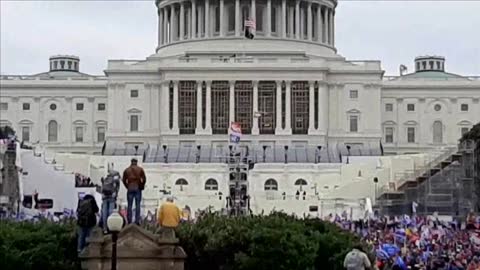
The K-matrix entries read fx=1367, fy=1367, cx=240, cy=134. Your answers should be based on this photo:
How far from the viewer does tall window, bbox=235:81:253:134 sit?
126 meters

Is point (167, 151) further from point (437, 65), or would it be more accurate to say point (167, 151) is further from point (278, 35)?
point (437, 65)

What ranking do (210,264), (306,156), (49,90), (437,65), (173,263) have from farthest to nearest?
1. (437,65)
2. (49,90)
3. (306,156)
4. (210,264)
5. (173,263)

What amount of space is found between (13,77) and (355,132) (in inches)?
1427

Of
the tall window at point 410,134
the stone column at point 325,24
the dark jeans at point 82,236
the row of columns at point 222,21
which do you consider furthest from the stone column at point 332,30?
the dark jeans at point 82,236

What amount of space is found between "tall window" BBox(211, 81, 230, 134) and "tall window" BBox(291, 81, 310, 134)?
20.4 ft

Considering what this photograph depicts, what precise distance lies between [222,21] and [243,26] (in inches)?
111

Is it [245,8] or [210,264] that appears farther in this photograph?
[245,8]

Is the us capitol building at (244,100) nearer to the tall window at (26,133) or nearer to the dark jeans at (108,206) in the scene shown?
the tall window at (26,133)

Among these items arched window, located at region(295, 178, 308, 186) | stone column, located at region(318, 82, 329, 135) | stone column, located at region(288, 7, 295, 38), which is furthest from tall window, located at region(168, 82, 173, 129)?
arched window, located at region(295, 178, 308, 186)

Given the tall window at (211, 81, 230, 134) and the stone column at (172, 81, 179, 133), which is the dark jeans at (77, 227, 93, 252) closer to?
the tall window at (211, 81, 230, 134)

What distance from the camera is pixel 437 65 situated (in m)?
174

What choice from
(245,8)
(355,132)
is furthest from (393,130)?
(245,8)

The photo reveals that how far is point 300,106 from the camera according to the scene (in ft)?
422

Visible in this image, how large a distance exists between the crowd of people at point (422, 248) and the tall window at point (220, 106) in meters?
67.3
